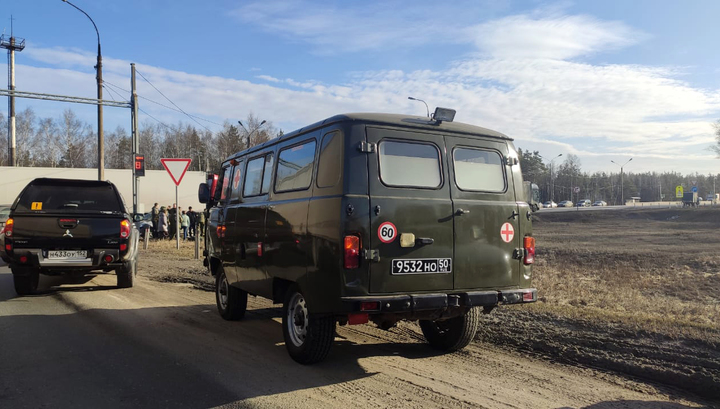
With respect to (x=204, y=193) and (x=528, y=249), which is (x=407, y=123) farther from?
(x=204, y=193)

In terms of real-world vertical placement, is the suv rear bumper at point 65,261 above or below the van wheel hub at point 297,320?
above

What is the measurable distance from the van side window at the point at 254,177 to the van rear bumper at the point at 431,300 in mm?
2524

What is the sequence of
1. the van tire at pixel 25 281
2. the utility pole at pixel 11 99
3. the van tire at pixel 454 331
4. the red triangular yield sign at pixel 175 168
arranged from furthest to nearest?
the utility pole at pixel 11 99 < the red triangular yield sign at pixel 175 168 < the van tire at pixel 25 281 < the van tire at pixel 454 331

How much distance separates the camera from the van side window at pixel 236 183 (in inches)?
281

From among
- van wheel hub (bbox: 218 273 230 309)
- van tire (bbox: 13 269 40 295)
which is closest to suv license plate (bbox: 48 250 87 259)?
van tire (bbox: 13 269 40 295)

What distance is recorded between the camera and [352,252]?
4.44 m

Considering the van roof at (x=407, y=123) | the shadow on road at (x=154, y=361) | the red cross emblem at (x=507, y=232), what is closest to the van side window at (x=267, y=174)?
the van roof at (x=407, y=123)

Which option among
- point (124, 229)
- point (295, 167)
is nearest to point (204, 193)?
point (124, 229)

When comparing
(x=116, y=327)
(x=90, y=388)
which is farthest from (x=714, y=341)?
(x=116, y=327)

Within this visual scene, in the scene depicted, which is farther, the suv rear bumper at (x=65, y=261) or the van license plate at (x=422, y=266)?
the suv rear bumper at (x=65, y=261)

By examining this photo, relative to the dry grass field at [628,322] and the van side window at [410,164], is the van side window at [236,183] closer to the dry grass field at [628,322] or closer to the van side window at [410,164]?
the van side window at [410,164]

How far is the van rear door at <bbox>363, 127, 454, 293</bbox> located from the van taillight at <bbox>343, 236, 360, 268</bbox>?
135 mm

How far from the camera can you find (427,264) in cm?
478

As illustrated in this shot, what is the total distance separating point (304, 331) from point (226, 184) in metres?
3.37
